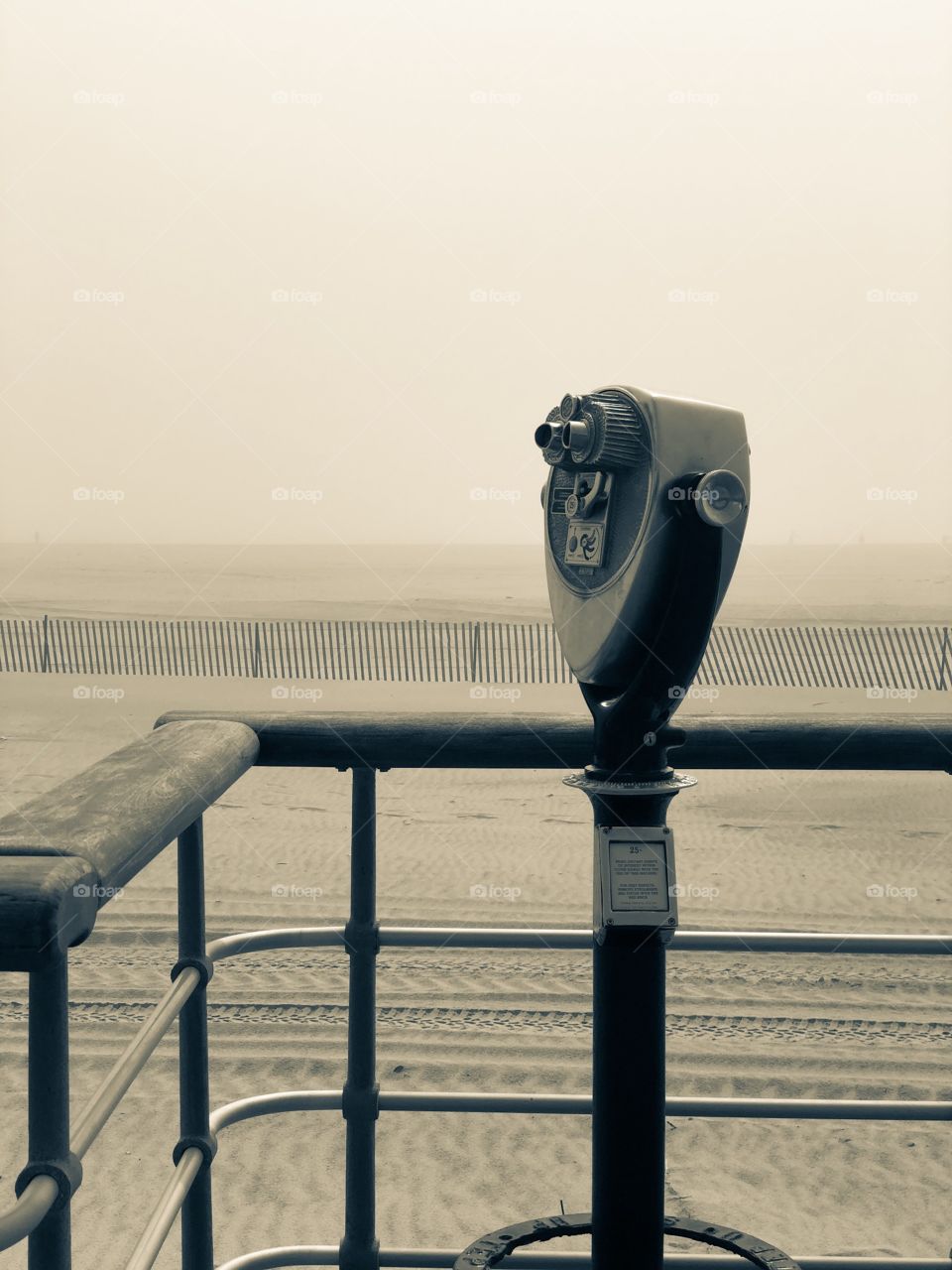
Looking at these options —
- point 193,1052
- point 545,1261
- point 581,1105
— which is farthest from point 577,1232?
point 193,1052

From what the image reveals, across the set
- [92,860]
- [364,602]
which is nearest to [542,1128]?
[92,860]

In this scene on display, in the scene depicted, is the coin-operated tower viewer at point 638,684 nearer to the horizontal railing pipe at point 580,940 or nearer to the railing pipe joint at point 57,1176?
the horizontal railing pipe at point 580,940

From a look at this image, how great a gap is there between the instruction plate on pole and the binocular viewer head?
8cm

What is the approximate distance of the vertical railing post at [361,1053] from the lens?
1.75 meters

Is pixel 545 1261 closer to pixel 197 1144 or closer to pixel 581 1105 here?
pixel 581 1105

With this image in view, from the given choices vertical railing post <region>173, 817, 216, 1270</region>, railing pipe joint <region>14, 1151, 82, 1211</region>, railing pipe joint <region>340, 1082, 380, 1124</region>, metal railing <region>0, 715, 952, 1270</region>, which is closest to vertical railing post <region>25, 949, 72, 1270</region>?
railing pipe joint <region>14, 1151, 82, 1211</region>

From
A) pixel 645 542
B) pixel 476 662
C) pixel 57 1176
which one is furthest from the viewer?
pixel 476 662

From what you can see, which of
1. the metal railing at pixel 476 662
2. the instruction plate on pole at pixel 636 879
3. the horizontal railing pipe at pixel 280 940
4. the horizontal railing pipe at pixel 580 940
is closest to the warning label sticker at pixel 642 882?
the instruction plate on pole at pixel 636 879

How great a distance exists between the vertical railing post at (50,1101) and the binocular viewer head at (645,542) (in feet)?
2.46

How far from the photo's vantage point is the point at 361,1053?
70.8 inches

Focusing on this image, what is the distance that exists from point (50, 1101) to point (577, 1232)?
1043 millimetres

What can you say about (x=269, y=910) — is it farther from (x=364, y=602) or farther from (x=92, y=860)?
(x=364, y=602)

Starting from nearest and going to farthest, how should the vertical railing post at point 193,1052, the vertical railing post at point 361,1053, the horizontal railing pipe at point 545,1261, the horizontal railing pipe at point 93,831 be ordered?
1. the horizontal railing pipe at point 93,831
2. the vertical railing post at point 193,1052
3. the horizontal railing pipe at point 545,1261
4. the vertical railing post at point 361,1053

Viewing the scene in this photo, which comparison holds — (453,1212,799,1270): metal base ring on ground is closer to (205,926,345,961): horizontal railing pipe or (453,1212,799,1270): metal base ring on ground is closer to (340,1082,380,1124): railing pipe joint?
(340,1082,380,1124): railing pipe joint
